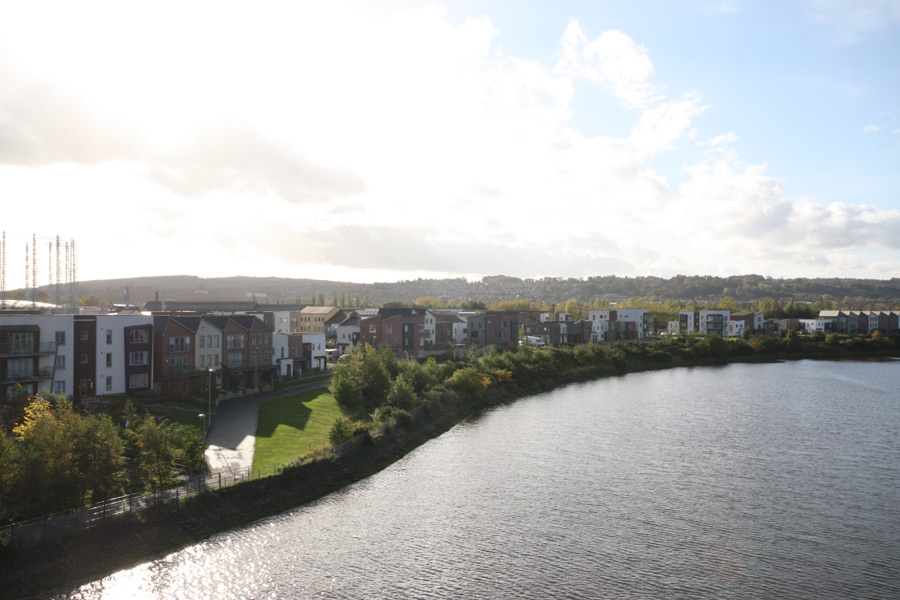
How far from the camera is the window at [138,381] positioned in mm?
40719

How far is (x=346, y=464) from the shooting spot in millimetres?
31078

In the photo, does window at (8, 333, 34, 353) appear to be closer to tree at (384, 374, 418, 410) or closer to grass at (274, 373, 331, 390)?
grass at (274, 373, 331, 390)

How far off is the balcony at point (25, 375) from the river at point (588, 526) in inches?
A: 738

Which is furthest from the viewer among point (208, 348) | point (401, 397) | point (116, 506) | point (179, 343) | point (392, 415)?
point (208, 348)

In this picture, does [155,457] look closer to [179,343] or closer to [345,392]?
[345,392]

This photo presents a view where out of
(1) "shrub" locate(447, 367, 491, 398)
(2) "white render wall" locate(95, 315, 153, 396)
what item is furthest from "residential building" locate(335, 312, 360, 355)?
(2) "white render wall" locate(95, 315, 153, 396)

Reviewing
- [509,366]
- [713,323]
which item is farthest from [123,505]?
[713,323]

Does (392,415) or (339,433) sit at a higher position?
(339,433)

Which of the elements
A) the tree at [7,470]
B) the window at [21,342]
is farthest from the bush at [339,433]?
the window at [21,342]

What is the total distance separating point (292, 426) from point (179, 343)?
536 inches

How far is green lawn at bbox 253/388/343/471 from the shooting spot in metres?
29.9

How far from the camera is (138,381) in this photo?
41219 millimetres

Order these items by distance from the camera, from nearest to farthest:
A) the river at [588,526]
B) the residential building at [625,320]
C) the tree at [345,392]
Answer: the river at [588,526] < the tree at [345,392] < the residential building at [625,320]

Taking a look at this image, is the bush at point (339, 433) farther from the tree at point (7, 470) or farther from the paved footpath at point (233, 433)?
the tree at point (7, 470)
